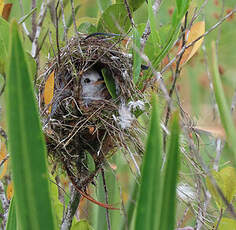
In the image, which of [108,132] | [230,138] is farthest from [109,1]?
[230,138]

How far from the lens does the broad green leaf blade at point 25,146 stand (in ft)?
1.59

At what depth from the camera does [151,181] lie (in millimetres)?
499

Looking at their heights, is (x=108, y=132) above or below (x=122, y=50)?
below

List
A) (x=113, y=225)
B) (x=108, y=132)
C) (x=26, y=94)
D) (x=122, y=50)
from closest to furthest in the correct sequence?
(x=26, y=94) < (x=108, y=132) < (x=122, y=50) < (x=113, y=225)

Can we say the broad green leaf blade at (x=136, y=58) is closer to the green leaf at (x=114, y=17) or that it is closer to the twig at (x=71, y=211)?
the green leaf at (x=114, y=17)

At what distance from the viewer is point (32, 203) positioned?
0.50 meters

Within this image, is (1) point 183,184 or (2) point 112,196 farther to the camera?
(2) point 112,196

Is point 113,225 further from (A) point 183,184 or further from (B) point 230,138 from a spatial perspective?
(B) point 230,138

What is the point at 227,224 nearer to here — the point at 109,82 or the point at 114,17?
the point at 109,82

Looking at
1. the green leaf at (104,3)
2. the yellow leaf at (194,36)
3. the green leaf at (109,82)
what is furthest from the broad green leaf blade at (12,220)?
the green leaf at (104,3)

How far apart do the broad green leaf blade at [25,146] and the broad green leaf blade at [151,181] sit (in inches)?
4.3

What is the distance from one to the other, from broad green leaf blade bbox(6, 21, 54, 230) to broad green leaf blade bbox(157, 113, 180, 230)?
0.14 metres

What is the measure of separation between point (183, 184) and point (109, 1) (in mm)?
630

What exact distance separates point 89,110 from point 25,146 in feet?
1.07
